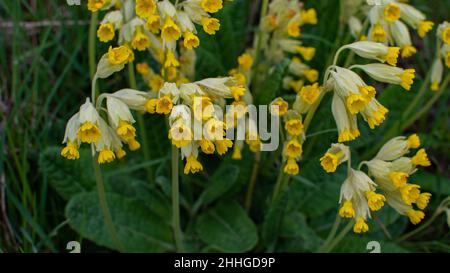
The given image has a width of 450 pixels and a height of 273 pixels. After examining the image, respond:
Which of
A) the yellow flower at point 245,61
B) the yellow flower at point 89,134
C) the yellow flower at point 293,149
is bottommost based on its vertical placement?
the yellow flower at point 293,149

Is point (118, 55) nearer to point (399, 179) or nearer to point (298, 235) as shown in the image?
point (399, 179)

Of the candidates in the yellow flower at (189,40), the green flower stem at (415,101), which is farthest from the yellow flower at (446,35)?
the yellow flower at (189,40)

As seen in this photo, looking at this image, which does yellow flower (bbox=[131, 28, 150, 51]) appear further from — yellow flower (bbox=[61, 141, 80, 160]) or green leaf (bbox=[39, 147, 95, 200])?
green leaf (bbox=[39, 147, 95, 200])

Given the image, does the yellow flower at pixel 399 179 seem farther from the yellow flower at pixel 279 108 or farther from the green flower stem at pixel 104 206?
the green flower stem at pixel 104 206

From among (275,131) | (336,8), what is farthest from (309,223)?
(336,8)

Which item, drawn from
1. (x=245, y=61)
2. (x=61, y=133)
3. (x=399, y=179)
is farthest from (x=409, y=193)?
(x=61, y=133)

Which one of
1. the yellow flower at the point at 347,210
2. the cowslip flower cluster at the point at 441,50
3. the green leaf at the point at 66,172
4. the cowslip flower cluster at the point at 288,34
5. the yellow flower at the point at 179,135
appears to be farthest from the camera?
the cowslip flower cluster at the point at 288,34
